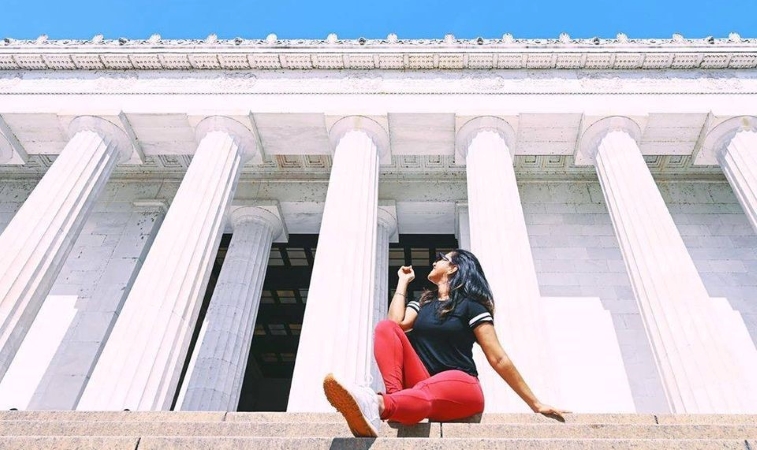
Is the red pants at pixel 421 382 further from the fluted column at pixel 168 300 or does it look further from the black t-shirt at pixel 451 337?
the fluted column at pixel 168 300

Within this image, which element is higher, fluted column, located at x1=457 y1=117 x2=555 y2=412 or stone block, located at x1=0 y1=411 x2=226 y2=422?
fluted column, located at x1=457 y1=117 x2=555 y2=412

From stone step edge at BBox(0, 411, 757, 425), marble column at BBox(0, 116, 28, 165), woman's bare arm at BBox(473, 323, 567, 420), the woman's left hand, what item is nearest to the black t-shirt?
woman's bare arm at BBox(473, 323, 567, 420)

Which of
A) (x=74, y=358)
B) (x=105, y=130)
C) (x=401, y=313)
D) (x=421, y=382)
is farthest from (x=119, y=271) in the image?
(x=421, y=382)

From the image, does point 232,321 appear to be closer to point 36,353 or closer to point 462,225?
point 36,353

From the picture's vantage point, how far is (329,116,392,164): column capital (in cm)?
2989

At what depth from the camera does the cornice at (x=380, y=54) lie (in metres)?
31.4

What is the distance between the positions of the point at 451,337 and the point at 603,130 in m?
23.9

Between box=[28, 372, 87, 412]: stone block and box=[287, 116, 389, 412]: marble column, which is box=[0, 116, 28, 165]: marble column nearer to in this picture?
box=[28, 372, 87, 412]: stone block

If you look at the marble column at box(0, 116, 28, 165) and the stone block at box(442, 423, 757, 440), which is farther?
the marble column at box(0, 116, 28, 165)

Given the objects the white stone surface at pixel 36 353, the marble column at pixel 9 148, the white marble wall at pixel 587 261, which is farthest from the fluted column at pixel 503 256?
the marble column at pixel 9 148

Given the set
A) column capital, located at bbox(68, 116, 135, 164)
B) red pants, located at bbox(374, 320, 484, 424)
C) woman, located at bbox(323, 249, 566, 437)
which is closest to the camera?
woman, located at bbox(323, 249, 566, 437)

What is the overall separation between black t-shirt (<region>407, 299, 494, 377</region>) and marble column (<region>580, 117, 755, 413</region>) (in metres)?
12.6

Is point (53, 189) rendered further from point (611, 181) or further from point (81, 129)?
point (611, 181)

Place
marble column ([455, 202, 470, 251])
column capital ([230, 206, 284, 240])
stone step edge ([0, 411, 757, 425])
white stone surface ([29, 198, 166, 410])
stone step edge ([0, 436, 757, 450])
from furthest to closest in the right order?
1. column capital ([230, 206, 284, 240])
2. marble column ([455, 202, 470, 251])
3. white stone surface ([29, 198, 166, 410])
4. stone step edge ([0, 411, 757, 425])
5. stone step edge ([0, 436, 757, 450])
